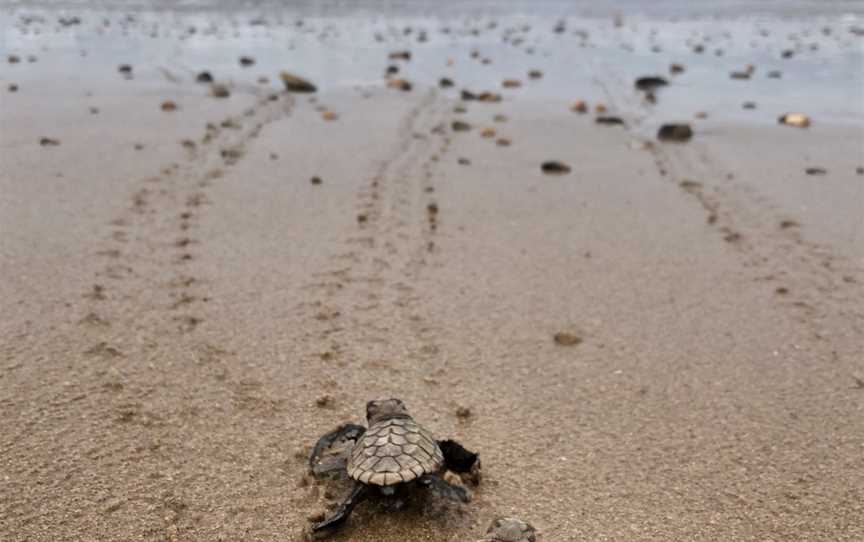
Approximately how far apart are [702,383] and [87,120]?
8.49 metres

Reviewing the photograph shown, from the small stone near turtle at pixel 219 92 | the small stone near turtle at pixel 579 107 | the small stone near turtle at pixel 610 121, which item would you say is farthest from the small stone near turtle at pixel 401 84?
the small stone near turtle at pixel 610 121

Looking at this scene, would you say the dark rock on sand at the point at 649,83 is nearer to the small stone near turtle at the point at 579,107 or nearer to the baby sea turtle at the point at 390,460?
the small stone near turtle at the point at 579,107

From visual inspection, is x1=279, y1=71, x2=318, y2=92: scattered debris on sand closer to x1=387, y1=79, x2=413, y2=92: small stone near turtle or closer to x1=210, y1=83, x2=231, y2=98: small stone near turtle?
x1=210, y1=83, x2=231, y2=98: small stone near turtle

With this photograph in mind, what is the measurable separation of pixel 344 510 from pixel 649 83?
38.6 ft

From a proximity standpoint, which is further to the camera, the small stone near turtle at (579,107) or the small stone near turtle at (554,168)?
the small stone near turtle at (579,107)

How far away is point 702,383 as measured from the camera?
4457mm

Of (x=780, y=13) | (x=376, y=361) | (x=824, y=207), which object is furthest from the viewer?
(x=780, y=13)

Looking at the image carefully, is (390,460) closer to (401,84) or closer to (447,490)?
(447,490)

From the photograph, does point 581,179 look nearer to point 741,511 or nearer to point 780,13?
point 741,511

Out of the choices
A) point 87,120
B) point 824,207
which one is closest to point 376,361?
point 824,207

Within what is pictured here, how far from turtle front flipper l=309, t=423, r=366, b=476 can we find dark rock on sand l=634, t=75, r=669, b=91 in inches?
431

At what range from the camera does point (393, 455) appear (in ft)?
10.2

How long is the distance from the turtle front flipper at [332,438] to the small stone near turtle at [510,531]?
0.78m

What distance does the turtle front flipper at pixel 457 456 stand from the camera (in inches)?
137
